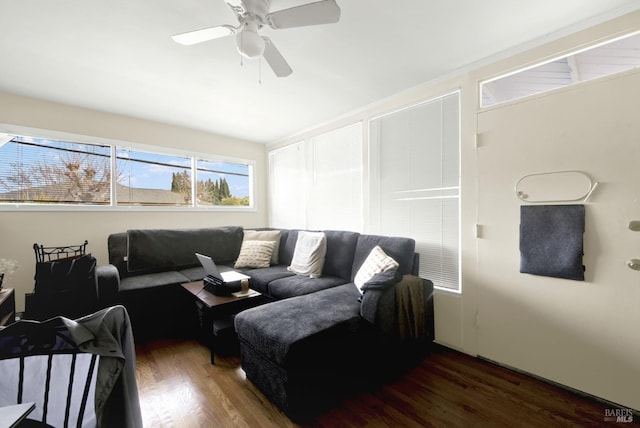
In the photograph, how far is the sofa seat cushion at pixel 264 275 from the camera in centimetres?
275

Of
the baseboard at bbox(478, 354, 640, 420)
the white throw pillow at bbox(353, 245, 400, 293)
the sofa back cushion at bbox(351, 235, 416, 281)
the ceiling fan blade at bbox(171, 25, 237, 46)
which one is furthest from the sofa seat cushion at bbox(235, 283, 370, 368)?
the ceiling fan blade at bbox(171, 25, 237, 46)

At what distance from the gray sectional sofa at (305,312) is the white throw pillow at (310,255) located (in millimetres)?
86

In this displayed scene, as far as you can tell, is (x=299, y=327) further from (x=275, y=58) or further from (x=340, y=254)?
(x=275, y=58)

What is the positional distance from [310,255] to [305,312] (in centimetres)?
114

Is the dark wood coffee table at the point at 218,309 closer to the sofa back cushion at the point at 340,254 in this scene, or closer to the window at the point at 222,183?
the sofa back cushion at the point at 340,254

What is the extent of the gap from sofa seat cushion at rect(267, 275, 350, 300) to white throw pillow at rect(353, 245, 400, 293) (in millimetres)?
364

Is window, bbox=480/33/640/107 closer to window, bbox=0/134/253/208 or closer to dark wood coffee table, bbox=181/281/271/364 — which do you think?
dark wood coffee table, bbox=181/281/271/364

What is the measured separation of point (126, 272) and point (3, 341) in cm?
267

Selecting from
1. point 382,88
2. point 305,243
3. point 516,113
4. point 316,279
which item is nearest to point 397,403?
point 316,279

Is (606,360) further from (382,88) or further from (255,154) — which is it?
(255,154)

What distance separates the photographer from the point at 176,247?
132 inches

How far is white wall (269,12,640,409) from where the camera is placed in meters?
1.60

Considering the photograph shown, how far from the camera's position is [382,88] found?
264 cm

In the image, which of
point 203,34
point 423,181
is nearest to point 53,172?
point 203,34
